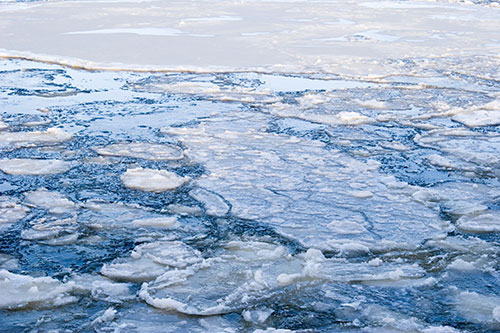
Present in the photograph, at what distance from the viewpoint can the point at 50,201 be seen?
4289 mm

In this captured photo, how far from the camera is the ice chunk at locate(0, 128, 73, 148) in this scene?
5633mm

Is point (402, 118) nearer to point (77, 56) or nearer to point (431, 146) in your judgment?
point (431, 146)

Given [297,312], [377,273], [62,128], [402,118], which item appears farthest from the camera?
[402,118]

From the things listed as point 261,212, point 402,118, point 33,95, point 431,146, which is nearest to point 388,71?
point 402,118

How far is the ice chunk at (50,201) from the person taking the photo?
417 centimetres

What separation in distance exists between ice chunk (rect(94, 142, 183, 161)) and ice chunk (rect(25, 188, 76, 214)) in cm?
99

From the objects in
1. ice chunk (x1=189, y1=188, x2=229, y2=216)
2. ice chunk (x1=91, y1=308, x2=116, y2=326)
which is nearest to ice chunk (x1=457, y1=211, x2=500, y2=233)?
ice chunk (x1=189, y1=188, x2=229, y2=216)

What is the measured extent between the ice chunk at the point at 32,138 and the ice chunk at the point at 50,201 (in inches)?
50.7

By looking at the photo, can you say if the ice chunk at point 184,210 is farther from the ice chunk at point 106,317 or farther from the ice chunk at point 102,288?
the ice chunk at point 106,317

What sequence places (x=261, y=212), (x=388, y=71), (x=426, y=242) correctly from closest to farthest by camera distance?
(x=426, y=242), (x=261, y=212), (x=388, y=71)

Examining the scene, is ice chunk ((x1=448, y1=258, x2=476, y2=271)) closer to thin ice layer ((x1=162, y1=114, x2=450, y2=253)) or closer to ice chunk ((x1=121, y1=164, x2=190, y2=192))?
thin ice layer ((x1=162, y1=114, x2=450, y2=253))

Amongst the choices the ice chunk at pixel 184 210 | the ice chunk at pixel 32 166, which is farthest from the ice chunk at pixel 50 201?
the ice chunk at pixel 184 210

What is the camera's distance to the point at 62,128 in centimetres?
621

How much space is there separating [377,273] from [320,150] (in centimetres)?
226
